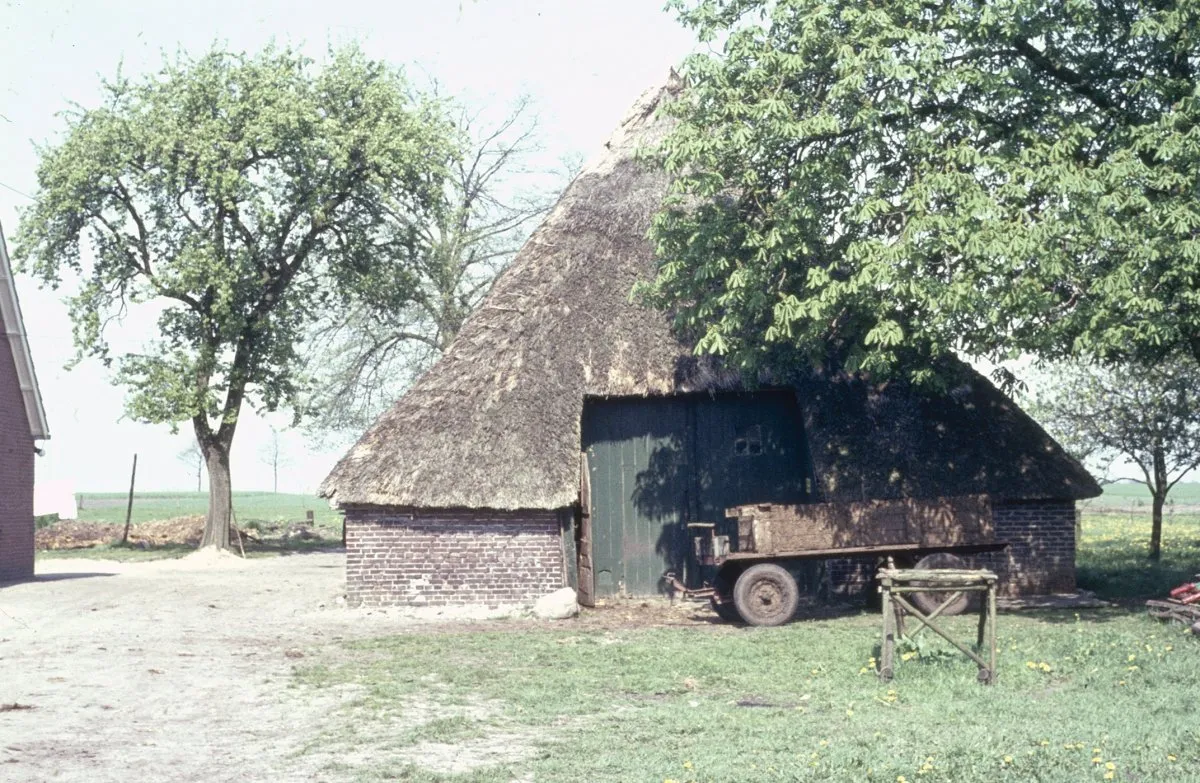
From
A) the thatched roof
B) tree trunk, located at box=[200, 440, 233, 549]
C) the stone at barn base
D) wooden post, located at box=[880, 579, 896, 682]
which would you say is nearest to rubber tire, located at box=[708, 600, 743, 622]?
the stone at barn base

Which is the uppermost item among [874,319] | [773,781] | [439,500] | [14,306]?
[14,306]

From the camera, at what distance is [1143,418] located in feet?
95.7

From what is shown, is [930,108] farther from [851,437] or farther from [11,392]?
[11,392]

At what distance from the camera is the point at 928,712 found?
1052 centimetres

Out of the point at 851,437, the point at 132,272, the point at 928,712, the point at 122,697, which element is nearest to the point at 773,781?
the point at 928,712

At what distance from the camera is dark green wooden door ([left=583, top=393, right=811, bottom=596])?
20.6m

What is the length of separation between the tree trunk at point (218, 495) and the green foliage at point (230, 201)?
1.24 ft

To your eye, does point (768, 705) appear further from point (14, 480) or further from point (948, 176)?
point (14, 480)

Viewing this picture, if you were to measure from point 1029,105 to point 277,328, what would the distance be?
78.3 ft

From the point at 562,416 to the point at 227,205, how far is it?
54.5ft

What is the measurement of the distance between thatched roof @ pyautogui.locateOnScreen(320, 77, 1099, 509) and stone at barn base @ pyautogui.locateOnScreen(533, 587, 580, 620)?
135 cm

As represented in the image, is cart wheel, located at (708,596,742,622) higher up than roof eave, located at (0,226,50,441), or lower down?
lower down

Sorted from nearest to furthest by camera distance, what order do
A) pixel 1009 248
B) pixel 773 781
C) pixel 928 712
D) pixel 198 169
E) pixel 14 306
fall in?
1. pixel 773 781
2. pixel 928 712
3. pixel 1009 248
4. pixel 14 306
5. pixel 198 169

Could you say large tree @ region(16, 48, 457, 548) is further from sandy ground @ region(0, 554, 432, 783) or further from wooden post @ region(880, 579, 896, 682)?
wooden post @ region(880, 579, 896, 682)
